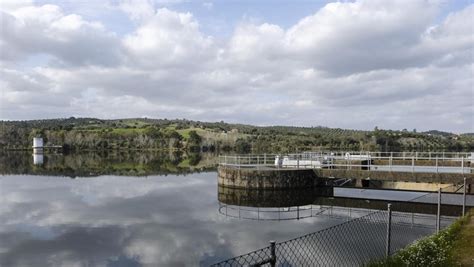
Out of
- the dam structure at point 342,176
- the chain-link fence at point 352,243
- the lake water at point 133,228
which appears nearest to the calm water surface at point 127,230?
the lake water at point 133,228

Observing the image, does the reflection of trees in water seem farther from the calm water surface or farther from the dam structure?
the dam structure

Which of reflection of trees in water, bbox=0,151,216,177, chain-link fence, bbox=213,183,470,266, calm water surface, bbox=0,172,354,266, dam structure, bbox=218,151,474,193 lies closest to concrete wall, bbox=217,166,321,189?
dam structure, bbox=218,151,474,193

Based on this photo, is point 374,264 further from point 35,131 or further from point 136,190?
point 35,131

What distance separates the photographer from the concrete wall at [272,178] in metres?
33.0

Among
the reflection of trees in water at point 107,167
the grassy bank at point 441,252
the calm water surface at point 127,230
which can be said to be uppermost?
the grassy bank at point 441,252

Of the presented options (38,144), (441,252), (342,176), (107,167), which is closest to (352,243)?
(441,252)

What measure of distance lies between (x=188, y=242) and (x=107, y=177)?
3619 centimetres

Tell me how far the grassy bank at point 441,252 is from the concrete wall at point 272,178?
67.3 feet

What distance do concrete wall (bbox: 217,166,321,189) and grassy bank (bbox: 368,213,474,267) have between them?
20508mm

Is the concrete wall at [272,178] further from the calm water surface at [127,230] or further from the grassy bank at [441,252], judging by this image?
the grassy bank at [441,252]

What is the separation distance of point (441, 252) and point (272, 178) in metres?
23.2

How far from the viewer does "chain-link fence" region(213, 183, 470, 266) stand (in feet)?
44.8

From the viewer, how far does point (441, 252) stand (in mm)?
9930

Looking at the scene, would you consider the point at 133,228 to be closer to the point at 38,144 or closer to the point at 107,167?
the point at 107,167
